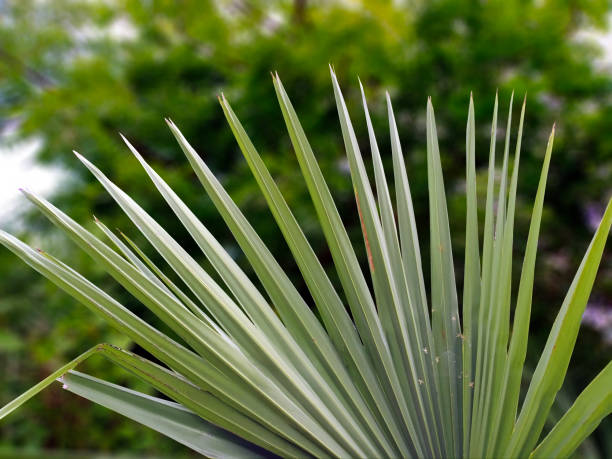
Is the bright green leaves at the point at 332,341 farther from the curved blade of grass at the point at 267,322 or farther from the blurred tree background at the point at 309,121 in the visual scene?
the blurred tree background at the point at 309,121

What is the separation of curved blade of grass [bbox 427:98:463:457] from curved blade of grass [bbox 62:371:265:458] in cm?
29

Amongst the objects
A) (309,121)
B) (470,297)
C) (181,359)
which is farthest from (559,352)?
(309,121)

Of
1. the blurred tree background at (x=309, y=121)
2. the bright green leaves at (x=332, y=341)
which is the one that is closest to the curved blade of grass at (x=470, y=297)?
the bright green leaves at (x=332, y=341)

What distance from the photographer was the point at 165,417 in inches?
32.8

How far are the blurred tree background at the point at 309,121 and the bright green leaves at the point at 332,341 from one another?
2.65m

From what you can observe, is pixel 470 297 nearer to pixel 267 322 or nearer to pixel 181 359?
pixel 267 322

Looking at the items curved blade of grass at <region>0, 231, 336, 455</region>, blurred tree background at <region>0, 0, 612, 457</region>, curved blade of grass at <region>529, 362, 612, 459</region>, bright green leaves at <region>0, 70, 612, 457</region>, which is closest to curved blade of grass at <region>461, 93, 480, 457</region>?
bright green leaves at <region>0, 70, 612, 457</region>

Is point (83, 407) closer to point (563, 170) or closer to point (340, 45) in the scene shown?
point (340, 45)

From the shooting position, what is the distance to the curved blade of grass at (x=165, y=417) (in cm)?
80

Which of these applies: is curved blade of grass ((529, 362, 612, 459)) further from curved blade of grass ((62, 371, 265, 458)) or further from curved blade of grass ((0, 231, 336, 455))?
curved blade of grass ((62, 371, 265, 458))

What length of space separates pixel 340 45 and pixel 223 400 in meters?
3.59

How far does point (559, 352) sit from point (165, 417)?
1.85 feet

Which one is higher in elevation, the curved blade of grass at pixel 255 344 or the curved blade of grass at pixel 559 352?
the curved blade of grass at pixel 255 344

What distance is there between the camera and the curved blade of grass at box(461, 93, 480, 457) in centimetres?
82
